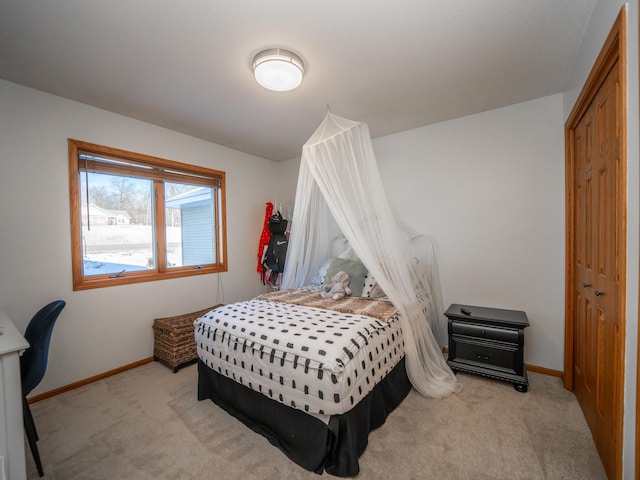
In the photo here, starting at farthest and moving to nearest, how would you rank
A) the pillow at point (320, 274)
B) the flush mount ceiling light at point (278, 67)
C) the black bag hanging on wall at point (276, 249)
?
1. the black bag hanging on wall at point (276, 249)
2. the pillow at point (320, 274)
3. the flush mount ceiling light at point (278, 67)

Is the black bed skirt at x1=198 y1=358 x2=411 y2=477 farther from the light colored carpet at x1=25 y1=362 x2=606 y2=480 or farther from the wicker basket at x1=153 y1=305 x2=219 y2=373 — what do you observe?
the wicker basket at x1=153 y1=305 x2=219 y2=373

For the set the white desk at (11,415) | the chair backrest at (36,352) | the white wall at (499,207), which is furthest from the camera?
the white wall at (499,207)

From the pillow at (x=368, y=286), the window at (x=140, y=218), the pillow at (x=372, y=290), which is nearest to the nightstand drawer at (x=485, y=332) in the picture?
the pillow at (x=372, y=290)

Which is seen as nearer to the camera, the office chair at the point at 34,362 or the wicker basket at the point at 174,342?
the office chair at the point at 34,362

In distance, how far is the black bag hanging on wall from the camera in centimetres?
400

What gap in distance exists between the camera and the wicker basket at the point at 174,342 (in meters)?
2.79

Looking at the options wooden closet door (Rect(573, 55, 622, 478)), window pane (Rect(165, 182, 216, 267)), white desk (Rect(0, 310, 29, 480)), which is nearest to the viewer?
white desk (Rect(0, 310, 29, 480))

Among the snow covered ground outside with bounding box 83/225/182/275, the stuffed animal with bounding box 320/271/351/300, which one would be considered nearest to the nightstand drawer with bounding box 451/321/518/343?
the stuffed animal with bounding box 320/271/351/300

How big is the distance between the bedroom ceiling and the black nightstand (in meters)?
2.04

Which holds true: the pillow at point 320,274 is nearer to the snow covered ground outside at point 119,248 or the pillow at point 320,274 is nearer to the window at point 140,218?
the window at point 140,218

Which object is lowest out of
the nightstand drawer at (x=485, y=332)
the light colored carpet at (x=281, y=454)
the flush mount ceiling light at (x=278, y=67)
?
the light colored carpet at (x=281, y=454)

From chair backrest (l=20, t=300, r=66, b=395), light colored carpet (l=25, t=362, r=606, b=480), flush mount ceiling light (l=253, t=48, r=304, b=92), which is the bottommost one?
light colored carpet (l=25, t=362, r=606, b=480)

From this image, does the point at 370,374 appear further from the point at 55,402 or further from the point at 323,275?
the point at 55,402

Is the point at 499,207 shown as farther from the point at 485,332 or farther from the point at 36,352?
the point at 36,352
